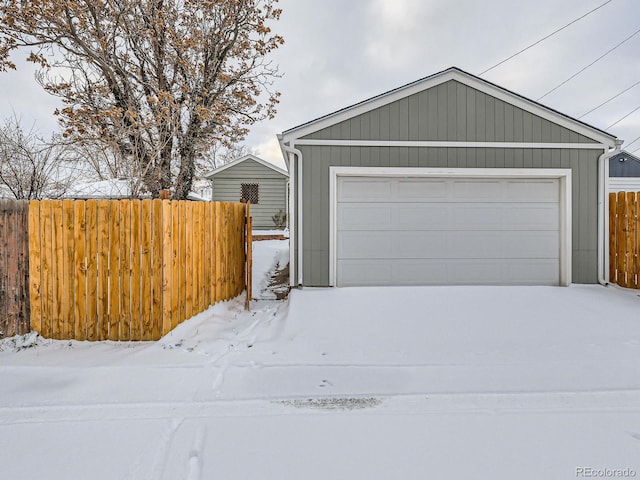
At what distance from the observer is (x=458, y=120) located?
6.27 m

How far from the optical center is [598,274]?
20.9 ft

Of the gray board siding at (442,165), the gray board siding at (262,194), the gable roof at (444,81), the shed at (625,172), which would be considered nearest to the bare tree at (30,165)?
the gable roof at (444,81)

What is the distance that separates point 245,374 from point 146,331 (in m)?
1.68

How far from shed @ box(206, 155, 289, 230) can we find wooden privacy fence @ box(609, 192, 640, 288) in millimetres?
12685

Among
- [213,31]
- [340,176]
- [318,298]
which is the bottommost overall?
[318,298]

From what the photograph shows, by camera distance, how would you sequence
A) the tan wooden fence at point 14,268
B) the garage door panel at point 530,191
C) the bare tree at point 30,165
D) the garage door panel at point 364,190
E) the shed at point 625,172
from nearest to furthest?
the tan wooden fence at point 14,268 → the garage door panel at point 364,190 → the garage door panel at point 530,191 → the bare tree at point 30,165 → the shed at point 625,172

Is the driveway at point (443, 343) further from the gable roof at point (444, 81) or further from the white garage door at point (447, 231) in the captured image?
the gable roof at point (444, 81)

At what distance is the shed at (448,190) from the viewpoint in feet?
20.3

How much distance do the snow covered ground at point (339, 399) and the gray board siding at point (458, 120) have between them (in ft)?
10.3

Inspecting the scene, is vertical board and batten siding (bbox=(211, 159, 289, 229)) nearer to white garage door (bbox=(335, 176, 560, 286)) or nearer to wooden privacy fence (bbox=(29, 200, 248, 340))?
white garage door (bbox=(335, 176, 560, 286))

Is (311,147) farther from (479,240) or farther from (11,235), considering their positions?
(11,235)

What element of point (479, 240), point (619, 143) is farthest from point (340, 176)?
point (619, 143)

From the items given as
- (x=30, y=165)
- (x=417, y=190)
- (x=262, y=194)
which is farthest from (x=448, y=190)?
(x=262, y=194)

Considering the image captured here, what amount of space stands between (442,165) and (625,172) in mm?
15340
